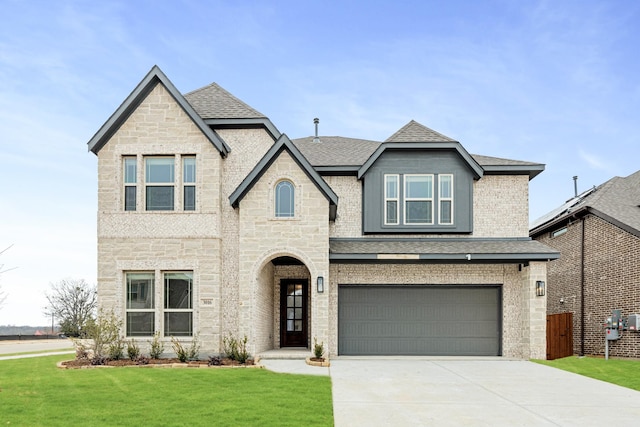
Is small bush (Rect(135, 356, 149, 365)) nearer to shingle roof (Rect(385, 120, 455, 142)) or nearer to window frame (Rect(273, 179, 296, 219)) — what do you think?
window frame (Rect(273, 179, 296, 219))

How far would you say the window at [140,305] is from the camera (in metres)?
15.9

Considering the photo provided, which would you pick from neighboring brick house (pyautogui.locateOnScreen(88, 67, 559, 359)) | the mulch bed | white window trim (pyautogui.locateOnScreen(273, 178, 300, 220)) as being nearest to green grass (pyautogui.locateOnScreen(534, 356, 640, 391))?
neighboring brick house (pyautogui.locateOnScreen(88, 67, 559, 359))

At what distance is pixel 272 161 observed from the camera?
15859 millimetres

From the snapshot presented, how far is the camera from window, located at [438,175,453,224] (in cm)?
1778

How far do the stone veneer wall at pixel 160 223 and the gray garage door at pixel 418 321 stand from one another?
4.39m

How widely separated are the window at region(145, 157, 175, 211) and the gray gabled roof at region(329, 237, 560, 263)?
5248mm

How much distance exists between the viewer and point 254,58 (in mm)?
18703

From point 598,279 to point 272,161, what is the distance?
41.9 feet

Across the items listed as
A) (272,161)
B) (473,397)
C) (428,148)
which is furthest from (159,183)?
(473,397)

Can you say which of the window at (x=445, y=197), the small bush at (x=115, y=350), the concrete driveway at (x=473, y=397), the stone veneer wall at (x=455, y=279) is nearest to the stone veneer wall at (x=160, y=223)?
the small bush at (x=115, y=350)

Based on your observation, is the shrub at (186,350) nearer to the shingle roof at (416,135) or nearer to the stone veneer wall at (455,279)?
the stone veneer wall at (455,279)

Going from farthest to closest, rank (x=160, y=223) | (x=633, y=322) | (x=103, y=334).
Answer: (x=633, y=322) → (x=160, y=223) → (x=103, y=334)

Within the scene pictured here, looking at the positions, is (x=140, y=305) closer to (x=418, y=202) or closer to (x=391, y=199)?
(x=391, y=199)

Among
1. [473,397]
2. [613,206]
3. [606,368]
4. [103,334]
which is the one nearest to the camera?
[473,397]
